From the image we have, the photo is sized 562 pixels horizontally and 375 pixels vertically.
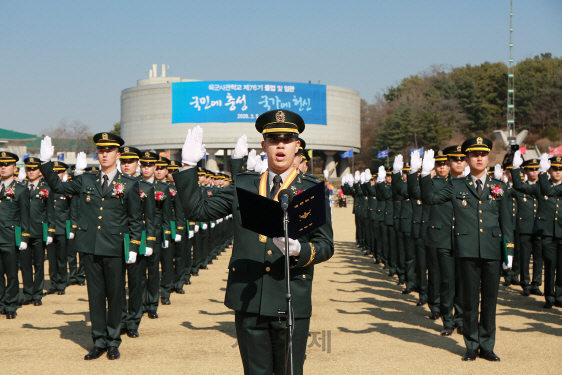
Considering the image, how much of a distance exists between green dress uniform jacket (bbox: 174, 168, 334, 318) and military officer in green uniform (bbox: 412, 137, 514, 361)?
3.77 m

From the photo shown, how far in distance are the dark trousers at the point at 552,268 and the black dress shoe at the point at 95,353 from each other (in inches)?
296

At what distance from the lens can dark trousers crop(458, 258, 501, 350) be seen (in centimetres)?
693

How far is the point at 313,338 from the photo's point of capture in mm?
7863

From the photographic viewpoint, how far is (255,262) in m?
3.83

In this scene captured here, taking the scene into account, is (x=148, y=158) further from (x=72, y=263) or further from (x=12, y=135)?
(x=12, y=135)

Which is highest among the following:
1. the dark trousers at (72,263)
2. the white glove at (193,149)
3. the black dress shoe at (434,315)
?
the white glove at (193,149)

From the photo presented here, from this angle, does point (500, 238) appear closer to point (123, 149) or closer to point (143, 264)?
point (143, 264)

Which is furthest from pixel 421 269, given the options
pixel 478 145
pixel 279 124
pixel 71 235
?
pixel 279 124

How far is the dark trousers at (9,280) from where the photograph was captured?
934 centimetres

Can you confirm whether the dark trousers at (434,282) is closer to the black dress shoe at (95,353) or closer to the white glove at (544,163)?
the white glove at (544,163)

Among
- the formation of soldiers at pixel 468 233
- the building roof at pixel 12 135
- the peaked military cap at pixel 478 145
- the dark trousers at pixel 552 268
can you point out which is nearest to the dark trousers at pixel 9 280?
the formation of soldiers at pixel 468 233

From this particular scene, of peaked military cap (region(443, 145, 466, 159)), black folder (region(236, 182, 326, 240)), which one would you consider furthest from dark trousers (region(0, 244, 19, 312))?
black folder (region(236, 182, 326, 240))

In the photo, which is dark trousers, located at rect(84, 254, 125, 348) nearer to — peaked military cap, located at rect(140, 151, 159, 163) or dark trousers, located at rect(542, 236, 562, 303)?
peaked military cap, located at rect(140, 151, 159, 163)

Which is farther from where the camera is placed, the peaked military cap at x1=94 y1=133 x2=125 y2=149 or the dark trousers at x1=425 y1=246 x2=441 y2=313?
the dark trousers at x1=425 y1=246 x2=441 y2=313
